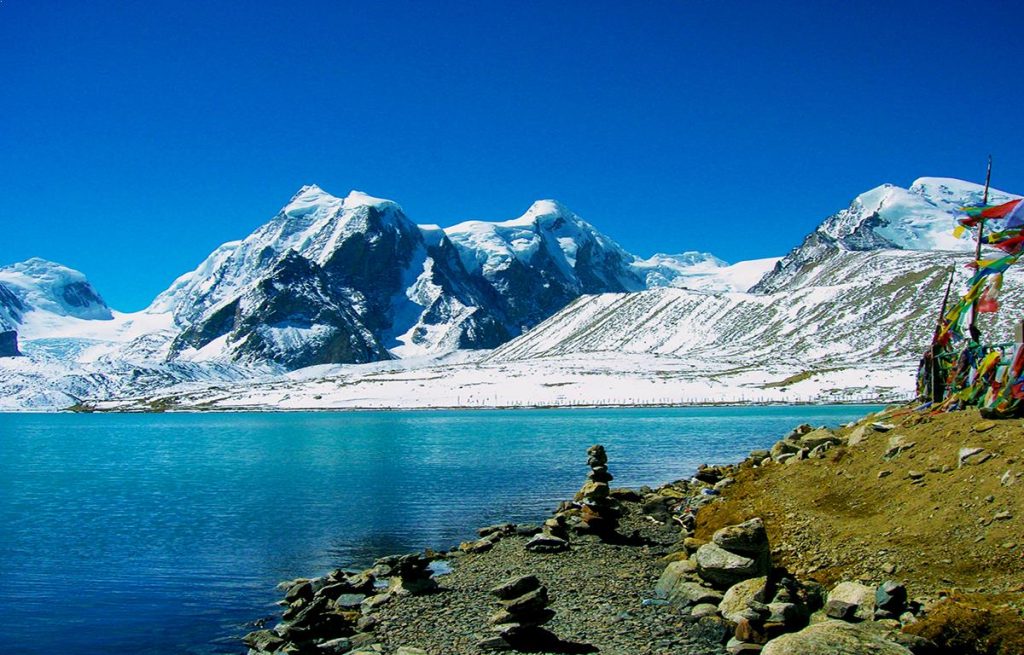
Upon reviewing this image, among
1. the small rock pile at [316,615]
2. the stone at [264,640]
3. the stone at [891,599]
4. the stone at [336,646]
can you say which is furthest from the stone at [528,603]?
the stone at [891,599]

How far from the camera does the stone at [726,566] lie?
688 inches

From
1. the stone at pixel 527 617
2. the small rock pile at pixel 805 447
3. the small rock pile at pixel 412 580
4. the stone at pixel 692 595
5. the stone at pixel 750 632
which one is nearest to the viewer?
the stone at pixel 750 632

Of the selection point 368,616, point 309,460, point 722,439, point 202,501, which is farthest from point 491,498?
point 722,439

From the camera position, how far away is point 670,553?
24.9m

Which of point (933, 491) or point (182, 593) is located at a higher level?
point (933, 491)

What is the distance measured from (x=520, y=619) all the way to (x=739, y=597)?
429 cm

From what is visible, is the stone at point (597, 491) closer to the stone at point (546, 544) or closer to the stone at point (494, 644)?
the stone at point (546, 544)

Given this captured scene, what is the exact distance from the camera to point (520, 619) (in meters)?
16.7

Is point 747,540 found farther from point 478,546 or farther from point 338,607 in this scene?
point 478,546

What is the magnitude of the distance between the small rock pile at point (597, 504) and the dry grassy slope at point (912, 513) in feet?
12.4

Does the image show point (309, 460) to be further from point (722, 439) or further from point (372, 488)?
point (722, 439)

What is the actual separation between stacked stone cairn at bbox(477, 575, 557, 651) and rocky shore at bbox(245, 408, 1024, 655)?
0.04m

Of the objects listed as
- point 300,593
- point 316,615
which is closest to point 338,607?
point 300,593

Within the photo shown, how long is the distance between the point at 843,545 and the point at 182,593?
17.6 metres
